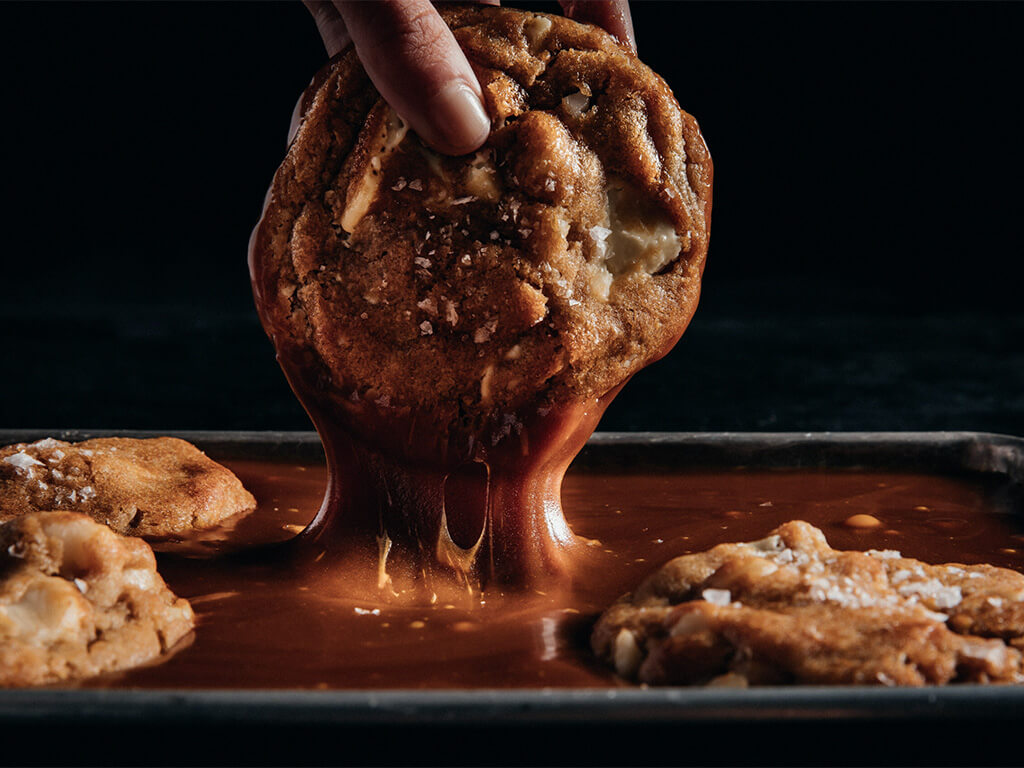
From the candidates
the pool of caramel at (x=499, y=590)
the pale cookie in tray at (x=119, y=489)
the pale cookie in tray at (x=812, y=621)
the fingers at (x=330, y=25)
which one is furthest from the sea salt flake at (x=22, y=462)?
the pale cookie in tray at (x=812, y=621)

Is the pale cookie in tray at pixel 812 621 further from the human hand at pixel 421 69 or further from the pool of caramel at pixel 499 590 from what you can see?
the human hand at pixel 421 69

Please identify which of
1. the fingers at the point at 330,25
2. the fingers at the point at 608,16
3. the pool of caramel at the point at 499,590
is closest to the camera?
the pool of caramel at the point at 499,590

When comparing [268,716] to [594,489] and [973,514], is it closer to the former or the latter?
[594,489]

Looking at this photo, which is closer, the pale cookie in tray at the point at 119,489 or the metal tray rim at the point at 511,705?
the metal tray rim at the point at 511,705

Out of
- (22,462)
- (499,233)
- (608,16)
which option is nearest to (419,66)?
(499,233)

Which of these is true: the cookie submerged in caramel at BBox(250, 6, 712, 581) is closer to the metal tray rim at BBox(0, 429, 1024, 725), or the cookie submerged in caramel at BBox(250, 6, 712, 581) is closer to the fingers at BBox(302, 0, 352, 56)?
the fingers at BBox(302, 0, 352, 56)

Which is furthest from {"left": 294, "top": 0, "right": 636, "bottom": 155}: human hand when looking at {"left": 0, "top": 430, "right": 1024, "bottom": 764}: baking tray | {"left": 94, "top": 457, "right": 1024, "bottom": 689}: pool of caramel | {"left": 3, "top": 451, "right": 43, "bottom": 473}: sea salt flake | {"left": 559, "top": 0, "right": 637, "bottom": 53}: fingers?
{"left": 3, "top": 451, "right": 43, "bottom": 473}: sea salt flake

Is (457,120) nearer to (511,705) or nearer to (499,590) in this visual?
(499,590)
